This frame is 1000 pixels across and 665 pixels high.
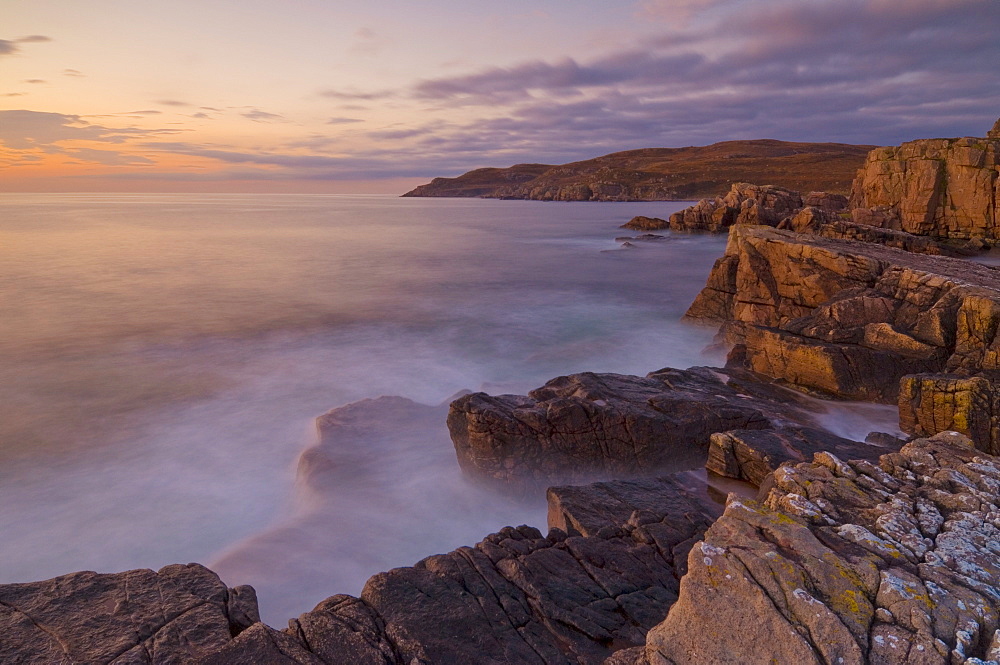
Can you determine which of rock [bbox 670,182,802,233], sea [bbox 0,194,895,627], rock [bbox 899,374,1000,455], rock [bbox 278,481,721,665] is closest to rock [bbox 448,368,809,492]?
sea [bbox 0,194,895,627]

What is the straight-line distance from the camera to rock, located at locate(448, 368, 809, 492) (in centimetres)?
998

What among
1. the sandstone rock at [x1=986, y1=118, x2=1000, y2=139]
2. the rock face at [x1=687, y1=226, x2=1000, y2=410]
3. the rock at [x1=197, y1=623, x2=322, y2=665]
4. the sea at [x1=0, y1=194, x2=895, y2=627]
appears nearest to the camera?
the rock at [x1=197, y1=623, x2=322, y2=665]

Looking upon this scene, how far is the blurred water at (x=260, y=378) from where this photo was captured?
29.8ft

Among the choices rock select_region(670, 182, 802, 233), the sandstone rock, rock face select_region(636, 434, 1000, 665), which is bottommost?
rock face select_region(636, 434, 1000, 665)

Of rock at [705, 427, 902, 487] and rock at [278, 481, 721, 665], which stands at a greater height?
rock at [278, 481, 721, 665]

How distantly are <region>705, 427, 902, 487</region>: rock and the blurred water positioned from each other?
10.8 feet

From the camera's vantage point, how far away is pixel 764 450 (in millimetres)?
8828

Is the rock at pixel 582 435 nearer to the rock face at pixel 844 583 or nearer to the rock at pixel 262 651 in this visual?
the rock face at pixel 844 583

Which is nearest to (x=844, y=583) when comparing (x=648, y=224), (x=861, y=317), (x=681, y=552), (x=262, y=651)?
(x=681, y=552)

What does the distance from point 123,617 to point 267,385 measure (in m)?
11.7

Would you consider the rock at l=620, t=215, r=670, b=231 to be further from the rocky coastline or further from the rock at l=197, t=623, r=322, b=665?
the rock at l=197, t=623, r=322, b=665

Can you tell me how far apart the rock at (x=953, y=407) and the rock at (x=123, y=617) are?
11.7 metres

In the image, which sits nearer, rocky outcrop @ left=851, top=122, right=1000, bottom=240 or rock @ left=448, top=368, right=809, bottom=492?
rock @ left=448, top=368, right=809, bottom=492

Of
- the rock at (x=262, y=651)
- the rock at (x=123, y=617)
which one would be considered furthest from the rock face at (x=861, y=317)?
the rock at (x=123, y=617)
